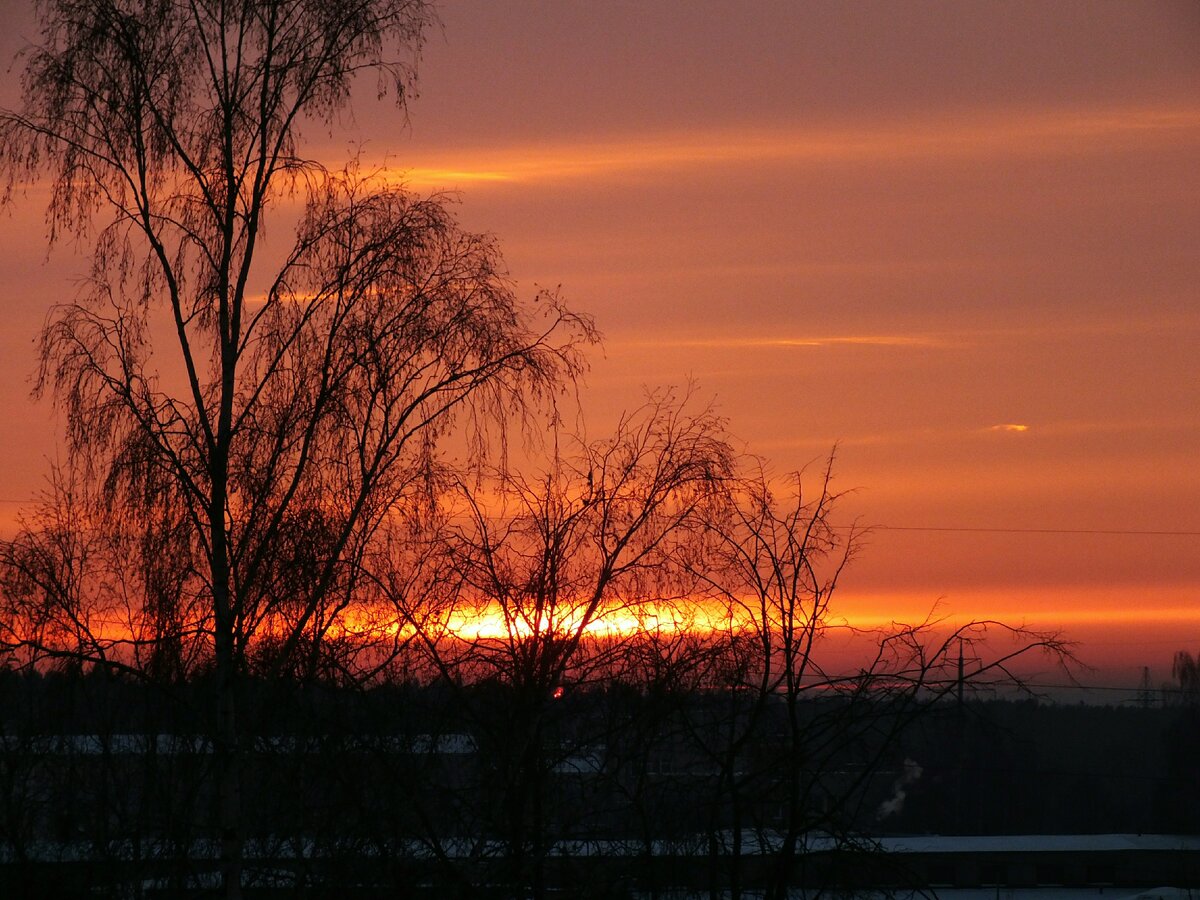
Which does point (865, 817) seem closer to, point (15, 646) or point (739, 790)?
point (739, 790)

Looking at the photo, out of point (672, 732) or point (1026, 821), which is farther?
point (1026, 821)

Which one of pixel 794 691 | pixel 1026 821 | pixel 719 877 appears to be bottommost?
pixel 1026 821

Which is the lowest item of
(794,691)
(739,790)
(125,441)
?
(739,790)

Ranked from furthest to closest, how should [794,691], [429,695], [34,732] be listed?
[34,732] → [429,695] → [794,691]

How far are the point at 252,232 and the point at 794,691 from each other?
24.8ft

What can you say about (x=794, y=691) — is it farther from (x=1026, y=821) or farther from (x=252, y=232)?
(x=1026, y=821)

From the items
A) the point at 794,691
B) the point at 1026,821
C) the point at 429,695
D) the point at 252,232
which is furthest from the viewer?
the point at 1026,821

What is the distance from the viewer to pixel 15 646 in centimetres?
1238

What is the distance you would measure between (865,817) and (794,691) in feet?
4.85

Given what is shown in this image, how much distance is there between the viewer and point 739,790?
40.5 ft

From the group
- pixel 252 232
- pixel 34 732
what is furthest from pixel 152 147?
pixel 34 732

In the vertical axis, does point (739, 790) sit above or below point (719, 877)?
above

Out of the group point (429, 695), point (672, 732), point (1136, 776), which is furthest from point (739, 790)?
point (1136, 776)

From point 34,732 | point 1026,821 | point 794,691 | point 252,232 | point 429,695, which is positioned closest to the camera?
point 794,691
